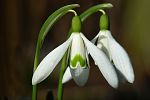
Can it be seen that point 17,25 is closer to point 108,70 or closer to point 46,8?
point 46,8

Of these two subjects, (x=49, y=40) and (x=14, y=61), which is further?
(x=49, y=40)

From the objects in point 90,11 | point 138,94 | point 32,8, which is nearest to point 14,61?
point 32,8

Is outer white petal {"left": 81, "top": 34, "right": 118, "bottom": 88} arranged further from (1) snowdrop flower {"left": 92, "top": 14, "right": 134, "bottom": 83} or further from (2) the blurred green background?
(2) the blurred green background

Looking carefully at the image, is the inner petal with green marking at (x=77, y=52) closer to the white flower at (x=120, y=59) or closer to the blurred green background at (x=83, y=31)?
the white flower at (x=120, y=59)

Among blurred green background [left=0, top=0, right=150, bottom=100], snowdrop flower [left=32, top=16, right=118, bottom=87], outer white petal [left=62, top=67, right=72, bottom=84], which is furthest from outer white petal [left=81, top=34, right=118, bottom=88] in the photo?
Answer: blurred green background [left=0, top=0, right=150, bottom=100]

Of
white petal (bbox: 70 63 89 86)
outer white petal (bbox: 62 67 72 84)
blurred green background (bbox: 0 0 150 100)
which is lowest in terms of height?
blurred green background (bbox: 0 0 150 100)

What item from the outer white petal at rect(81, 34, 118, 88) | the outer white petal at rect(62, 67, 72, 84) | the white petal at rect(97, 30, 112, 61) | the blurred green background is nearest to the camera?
the outer white petal at rect(81, 34, 118, 88)
